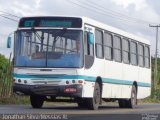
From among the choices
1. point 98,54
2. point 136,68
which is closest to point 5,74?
point 136,68

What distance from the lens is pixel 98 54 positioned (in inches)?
959

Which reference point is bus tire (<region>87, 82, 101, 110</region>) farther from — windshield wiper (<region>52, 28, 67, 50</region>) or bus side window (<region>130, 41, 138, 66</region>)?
bus side window (<region>130, 41, 138, 66</region>)

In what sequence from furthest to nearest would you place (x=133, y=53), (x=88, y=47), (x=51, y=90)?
(x=133, y=53) < (x=88, y=47) < (x=51, y=90)

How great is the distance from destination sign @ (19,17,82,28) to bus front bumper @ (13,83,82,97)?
7.04 feet

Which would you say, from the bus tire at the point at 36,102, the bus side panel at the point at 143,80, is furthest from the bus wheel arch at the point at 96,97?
the bus side panel at the point at 143,80

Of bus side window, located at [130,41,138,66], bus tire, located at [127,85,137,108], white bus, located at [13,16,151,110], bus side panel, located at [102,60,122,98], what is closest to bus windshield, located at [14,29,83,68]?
white bus, located at [13,16,151,110]

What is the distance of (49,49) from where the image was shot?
22875 millimetres

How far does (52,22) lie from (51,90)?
2399mm

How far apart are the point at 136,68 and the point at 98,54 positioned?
558 centimetres

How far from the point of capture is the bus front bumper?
2266cm

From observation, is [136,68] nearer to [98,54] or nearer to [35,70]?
[98,54]

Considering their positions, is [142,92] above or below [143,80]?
below

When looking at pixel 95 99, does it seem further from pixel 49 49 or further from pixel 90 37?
pixel 49 49

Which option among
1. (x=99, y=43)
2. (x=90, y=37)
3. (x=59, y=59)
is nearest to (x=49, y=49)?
(x=59, y=59)
